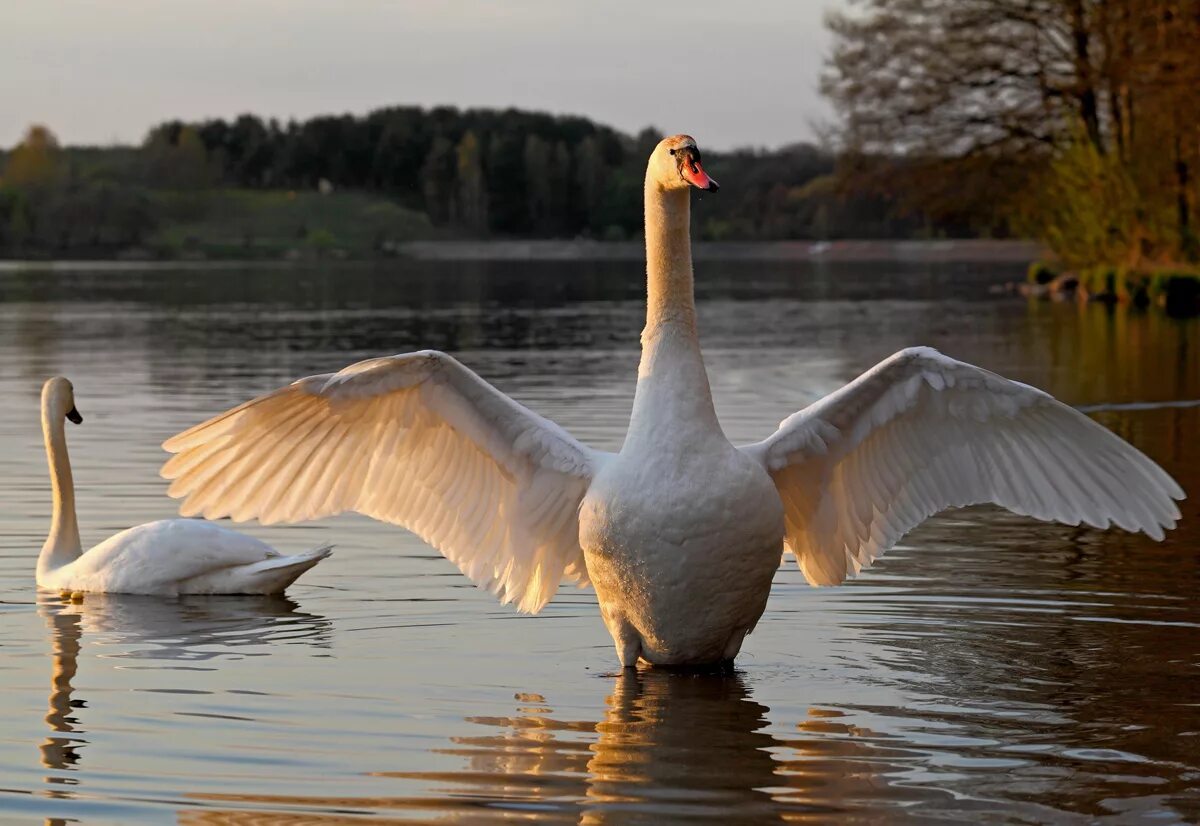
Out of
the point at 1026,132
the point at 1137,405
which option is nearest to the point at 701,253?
the point at 1026,132

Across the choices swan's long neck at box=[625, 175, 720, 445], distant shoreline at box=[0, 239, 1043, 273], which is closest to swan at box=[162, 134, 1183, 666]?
swan's long neck at box=[625, 175, 720, 445]

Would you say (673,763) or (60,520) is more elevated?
(60,520)

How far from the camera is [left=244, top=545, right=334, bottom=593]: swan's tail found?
35.4 ft

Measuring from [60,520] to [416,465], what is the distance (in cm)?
333

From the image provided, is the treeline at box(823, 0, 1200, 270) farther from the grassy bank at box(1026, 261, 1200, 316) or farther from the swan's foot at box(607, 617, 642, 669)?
the swan's foot at box(607, 617, 642, 669)

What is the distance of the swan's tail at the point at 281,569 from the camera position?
10781 mm

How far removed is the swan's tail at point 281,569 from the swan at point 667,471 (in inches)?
73.3

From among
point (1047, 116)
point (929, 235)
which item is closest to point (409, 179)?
point (929, 235)

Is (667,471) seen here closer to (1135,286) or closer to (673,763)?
(673,763)

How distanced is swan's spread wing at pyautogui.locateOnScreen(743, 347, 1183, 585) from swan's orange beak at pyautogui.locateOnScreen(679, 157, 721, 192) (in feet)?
3.41

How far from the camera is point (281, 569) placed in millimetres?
10781

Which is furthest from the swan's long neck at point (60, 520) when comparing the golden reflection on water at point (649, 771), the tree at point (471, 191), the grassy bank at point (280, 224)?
the tree at point (471, 191)

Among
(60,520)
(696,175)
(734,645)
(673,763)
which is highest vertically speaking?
(696,175)

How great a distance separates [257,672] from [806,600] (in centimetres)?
309
